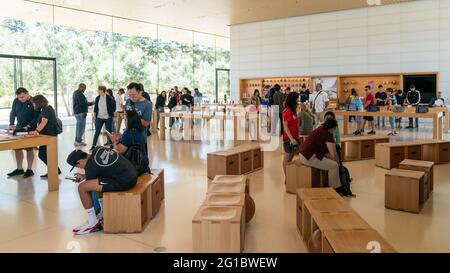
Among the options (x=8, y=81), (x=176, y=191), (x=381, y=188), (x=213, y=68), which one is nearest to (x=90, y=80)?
(x=8, y=81)

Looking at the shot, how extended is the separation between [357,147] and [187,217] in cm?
460

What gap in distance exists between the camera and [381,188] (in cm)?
562

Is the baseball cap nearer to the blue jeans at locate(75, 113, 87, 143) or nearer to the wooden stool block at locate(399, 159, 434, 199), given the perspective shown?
the wooden stool block at locate(399, 159, 434, 199)

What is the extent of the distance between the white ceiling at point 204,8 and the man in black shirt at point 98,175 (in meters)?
11.1

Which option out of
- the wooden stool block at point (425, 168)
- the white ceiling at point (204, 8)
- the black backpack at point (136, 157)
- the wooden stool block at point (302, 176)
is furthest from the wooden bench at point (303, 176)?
the white ceiling at point (204, 8)

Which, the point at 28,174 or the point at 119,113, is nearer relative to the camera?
the point at 28,174

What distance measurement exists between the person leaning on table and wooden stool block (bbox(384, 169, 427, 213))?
0.68m

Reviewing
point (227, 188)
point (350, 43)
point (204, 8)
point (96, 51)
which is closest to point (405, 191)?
point (227, 188)

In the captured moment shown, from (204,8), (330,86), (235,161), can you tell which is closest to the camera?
(235,161)

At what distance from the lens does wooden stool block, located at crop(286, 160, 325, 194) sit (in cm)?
521

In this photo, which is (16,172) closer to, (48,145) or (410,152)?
(48,145)

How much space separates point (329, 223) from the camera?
312 centimetres

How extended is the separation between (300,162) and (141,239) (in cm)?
240
